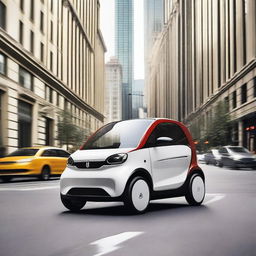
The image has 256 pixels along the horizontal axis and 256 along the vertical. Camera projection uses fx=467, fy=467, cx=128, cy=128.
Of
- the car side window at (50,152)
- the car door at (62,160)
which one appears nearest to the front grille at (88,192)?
the car side window at (50,152)

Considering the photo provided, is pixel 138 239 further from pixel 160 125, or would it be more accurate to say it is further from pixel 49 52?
pixel 49 52

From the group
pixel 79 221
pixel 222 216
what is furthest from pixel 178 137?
pixel 79 221

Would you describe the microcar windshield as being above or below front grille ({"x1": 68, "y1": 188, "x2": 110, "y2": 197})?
above

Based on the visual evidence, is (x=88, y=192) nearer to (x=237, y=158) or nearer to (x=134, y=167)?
(x=134, y=167)

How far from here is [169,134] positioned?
8398 mm

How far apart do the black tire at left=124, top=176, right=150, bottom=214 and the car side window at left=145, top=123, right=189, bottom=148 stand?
2.38ft

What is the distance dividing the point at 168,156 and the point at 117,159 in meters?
1.19

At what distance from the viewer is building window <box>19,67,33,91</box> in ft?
102

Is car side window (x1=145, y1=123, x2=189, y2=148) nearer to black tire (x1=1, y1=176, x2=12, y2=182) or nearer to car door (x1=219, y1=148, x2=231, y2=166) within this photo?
black tire (x1=1, y1=176, x2=12, y2=182)

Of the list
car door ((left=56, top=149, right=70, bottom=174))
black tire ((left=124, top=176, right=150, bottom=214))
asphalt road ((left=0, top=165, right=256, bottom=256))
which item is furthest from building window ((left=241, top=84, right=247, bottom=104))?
black tire ((left=124, top=176, right=150, bottom=214))

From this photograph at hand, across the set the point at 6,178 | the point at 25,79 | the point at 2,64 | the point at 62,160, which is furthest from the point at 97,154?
the point at 25,79

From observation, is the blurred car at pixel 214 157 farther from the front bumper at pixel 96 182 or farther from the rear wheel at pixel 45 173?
the front bumper at pixel 96 182

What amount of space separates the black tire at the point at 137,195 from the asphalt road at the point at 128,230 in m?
0.14

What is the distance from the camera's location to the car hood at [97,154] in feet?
24.1
